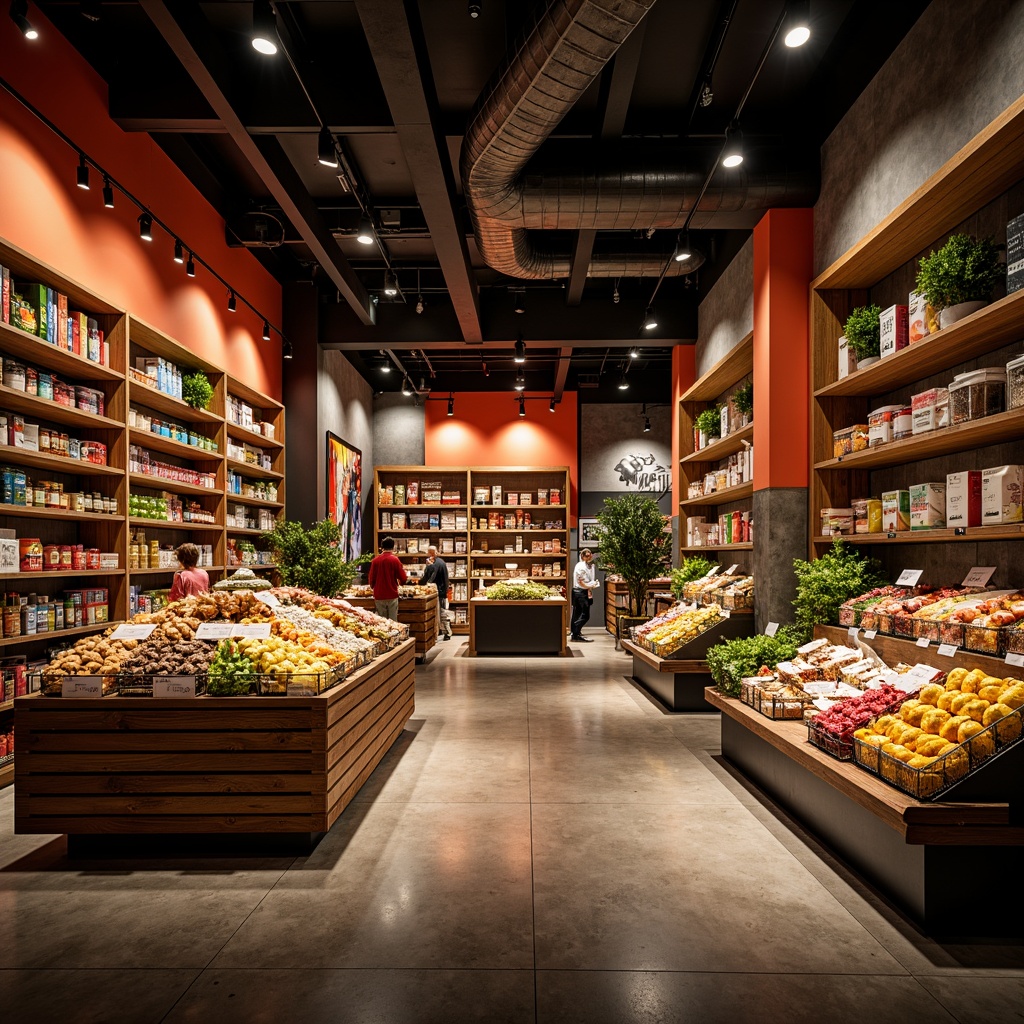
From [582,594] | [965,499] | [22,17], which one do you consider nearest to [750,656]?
[965,499]

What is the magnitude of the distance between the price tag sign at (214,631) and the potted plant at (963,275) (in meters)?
4.26

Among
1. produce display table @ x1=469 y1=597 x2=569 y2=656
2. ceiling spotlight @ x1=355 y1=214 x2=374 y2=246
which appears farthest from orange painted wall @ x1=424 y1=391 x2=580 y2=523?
ceiling spotlight @ x1=355 y1=214 x2=374 y2=246

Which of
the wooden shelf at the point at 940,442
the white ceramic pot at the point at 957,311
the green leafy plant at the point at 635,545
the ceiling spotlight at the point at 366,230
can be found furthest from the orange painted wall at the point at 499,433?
the white ceramic pot at the point at 957,311

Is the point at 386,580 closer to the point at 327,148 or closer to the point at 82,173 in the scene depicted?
the point at 327,148

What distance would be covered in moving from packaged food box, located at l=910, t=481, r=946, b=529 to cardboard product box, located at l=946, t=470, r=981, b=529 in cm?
22

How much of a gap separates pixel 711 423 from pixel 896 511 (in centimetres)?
403

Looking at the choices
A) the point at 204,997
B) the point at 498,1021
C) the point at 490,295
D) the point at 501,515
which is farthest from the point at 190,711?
the point at 501,515

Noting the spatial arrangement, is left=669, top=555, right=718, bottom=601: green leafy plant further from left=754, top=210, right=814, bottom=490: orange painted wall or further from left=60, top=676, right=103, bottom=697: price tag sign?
left=60, top=676, right=103, bottom=697: price tag sign

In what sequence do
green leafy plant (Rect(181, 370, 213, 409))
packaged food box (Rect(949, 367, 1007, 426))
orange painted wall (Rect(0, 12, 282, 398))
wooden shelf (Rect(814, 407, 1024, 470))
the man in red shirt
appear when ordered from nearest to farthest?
wooden shelf (Rect(814, 407, 1024, 470)), packaged food box (Rect(949, 367, 1007, 426)), orange painted wall (Rect(0, 12, 282, 398)), green leafy plant (Rect(181, 370, 213, 409)), the man in red shirt

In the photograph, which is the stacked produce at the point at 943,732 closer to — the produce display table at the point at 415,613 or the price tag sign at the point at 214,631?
the price tag sign at the point at 214,631

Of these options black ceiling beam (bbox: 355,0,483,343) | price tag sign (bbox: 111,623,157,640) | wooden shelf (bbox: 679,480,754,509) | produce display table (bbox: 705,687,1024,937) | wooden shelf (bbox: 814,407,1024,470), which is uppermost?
black ceiling beam (bbox: 355,0,483,343)

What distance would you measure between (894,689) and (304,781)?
9.86 feet

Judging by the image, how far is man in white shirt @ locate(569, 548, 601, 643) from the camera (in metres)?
12.4

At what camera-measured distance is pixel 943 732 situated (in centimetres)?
299
